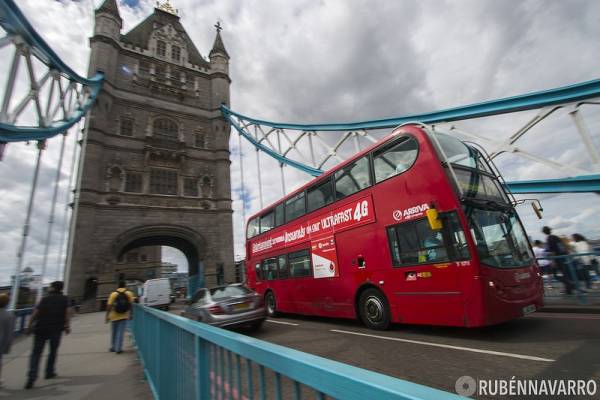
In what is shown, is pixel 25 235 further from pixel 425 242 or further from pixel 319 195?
pixel 425 242

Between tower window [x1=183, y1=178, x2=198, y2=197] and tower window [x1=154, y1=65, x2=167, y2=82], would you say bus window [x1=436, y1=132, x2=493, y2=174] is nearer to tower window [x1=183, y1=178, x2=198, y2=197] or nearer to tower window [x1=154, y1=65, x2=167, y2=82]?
tower window [x1=183, y1=178, x2=198, y2=197]

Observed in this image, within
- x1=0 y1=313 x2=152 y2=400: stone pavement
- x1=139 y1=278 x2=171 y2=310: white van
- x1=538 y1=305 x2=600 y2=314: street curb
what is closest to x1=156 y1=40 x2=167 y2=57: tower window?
x1=139 y1=278 x2=171 y2=310: white van

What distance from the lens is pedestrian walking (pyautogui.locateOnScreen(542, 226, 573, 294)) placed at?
7703 mm

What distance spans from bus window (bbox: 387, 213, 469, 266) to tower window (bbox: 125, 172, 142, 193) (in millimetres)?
22642

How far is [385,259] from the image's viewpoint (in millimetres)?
6168

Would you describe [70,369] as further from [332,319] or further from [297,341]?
[332,319]

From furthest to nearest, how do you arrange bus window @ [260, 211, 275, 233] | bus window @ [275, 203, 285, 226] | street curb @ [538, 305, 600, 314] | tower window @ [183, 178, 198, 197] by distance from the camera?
tower window @ [183, 178, 198, 197]
bus window @ [260, 211, 275, 233]
bus window @ [275, 203, 285, 226]
street curb @ [538, 305, 600, 314]

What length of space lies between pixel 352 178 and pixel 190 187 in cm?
2143

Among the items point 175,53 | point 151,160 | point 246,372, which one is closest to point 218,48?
point 175,53

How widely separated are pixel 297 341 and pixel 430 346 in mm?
2521

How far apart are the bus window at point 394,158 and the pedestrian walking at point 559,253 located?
556 centimetres

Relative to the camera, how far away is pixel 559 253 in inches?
324

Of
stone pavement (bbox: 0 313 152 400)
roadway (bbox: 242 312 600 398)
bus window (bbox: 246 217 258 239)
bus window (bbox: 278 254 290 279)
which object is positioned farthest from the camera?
bus window (bbox: 246 217 258 239)

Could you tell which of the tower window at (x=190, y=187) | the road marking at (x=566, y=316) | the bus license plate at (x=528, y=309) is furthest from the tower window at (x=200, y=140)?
the bus license plate at (x=528, y=309)
